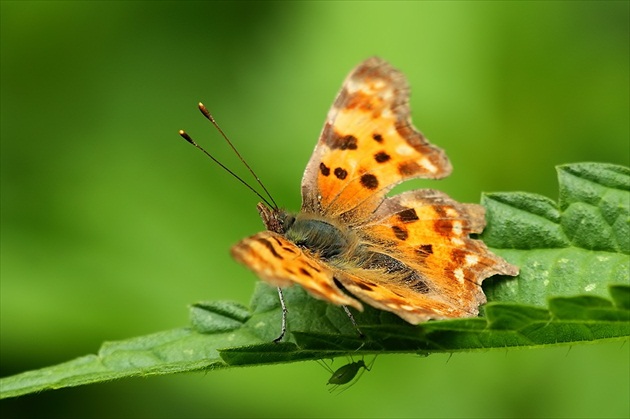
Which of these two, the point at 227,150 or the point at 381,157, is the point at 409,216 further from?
the point at 227,150

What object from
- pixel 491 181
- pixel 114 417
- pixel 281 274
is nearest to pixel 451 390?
pixel 491 181

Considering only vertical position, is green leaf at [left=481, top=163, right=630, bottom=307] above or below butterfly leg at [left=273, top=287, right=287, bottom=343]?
below

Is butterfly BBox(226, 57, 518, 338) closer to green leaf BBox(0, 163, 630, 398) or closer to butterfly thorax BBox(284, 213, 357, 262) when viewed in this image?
butterfly thorax BBox(284, 213, 357, 262)

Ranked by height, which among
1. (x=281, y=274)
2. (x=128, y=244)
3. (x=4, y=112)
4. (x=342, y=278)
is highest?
(x=4, y=112)

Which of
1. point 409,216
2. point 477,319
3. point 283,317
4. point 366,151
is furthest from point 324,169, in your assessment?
point 477,319

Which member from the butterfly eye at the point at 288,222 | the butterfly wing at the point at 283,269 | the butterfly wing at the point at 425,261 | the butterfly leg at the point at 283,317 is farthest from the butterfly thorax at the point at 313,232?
the butterfly wing at the point at 283,269

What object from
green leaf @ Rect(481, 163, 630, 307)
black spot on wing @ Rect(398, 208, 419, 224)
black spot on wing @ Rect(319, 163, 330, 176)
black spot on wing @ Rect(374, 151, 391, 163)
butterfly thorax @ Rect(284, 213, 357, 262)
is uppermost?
black spot on wing @ Rect(319, 163, 330, 176)

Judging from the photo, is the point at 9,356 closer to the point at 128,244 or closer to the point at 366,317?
the point at 128,244

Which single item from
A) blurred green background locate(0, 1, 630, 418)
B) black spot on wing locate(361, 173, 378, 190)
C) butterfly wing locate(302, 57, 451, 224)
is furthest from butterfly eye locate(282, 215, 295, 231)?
blurred green background locate(0, 1, 630, 418)
